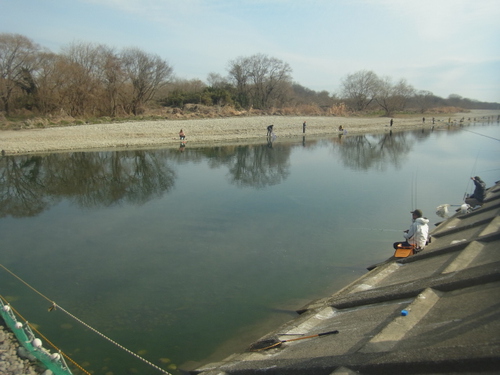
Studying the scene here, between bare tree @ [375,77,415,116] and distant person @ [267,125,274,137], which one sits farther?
bare tree @ [375,77,415,116]

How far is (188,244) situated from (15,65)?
144ft

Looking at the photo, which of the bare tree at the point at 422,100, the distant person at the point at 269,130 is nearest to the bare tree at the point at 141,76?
the distant person at the point at 269,130

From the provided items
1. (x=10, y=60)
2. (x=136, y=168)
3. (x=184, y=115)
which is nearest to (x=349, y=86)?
(x=184, y=115)

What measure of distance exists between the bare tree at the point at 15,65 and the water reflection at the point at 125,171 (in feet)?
64.1

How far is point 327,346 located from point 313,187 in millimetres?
13931

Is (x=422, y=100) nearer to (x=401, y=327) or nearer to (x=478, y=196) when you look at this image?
(x=478, y=196)

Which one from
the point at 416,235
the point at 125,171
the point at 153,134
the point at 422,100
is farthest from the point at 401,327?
the point at 422,100

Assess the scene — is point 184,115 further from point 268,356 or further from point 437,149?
point 268,356

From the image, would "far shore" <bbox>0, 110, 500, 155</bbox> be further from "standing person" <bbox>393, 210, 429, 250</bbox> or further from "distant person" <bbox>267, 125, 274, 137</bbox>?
"standing person" <bbox>393, 210, 429, 250</bbox>

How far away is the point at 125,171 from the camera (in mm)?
24516

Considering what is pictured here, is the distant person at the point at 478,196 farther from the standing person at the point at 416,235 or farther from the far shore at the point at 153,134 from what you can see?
the far shore at the point at 153,134

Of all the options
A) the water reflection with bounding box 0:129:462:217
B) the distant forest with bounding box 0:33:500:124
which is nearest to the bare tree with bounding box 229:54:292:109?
the distant forest with bounding box 0:33:500:124

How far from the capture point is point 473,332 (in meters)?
5.18

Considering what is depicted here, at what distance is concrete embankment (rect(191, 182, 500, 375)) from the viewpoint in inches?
189
